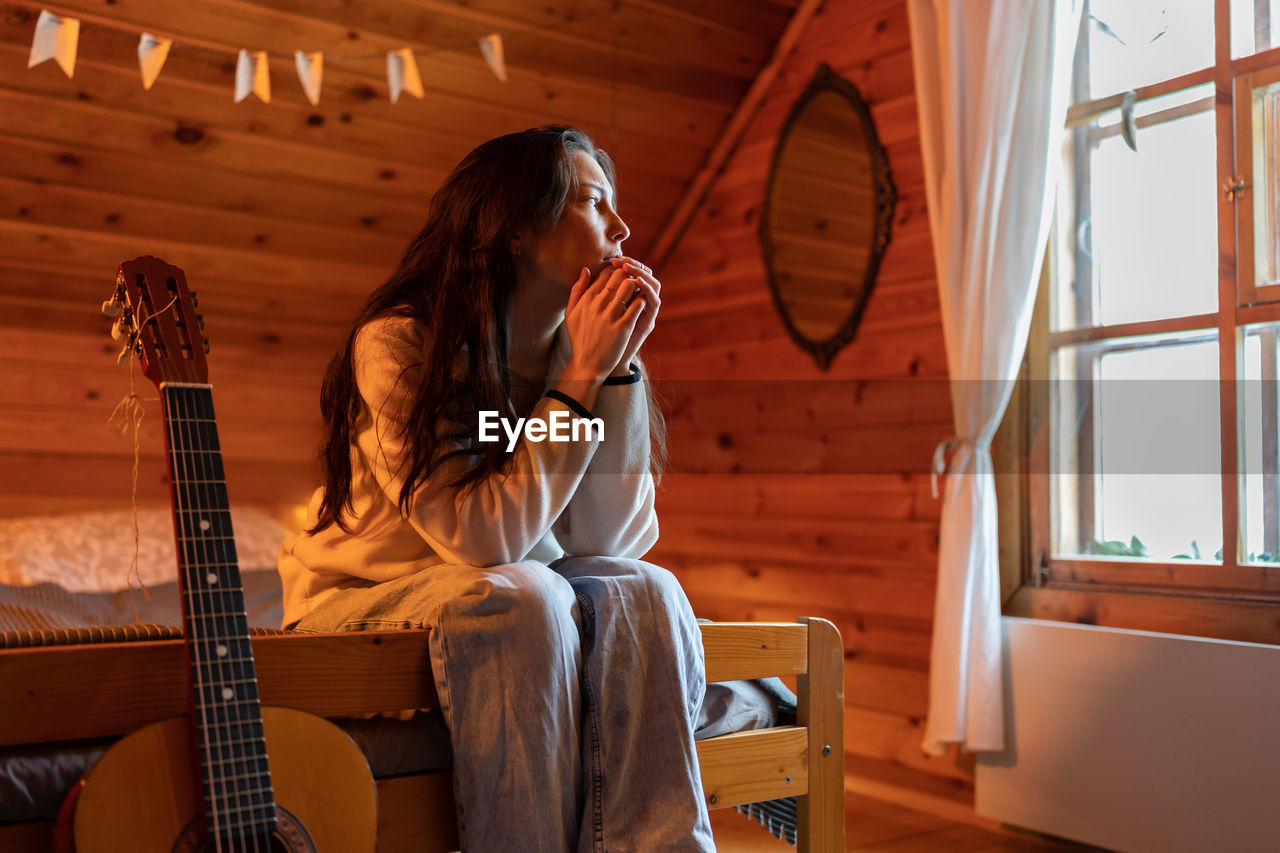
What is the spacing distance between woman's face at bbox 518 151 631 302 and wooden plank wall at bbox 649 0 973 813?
1.48m

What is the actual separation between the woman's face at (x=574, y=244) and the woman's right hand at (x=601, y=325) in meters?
0.08

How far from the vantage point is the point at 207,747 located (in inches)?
38.0

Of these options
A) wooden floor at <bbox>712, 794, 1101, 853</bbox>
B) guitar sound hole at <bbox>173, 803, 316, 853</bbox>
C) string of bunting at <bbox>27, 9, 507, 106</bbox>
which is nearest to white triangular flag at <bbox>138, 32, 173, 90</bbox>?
string of bunting at <bbox>27, 9, 507, 106</bbox>

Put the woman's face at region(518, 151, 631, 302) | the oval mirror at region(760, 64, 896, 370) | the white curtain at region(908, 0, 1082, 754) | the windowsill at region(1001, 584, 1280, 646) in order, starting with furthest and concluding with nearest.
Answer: the oval mirror at region(760, 64, 896, 370)
the white curtain at region(908, 0, 1082, 754)
the windowsill at region(1001, 584, 1280, 646)
the woman's face at region(518, 151, 631, 302)

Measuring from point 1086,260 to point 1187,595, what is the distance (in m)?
0.78

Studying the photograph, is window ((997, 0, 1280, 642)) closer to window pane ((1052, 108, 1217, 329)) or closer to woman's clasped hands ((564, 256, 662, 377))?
window pane ((1052, 108, 1217, 329))

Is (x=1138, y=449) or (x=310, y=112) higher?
(x=310, y=112)

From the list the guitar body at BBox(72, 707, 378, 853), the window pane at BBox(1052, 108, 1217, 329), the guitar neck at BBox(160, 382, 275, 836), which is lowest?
the guitar body at BBox(72, 707, 378, 853)

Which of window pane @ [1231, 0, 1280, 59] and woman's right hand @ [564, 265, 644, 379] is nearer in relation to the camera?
woman's right hand @ [564, 265, 644, 379]

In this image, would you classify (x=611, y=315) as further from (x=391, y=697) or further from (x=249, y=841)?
(x=249, y=841)

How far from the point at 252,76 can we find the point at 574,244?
1466 mm

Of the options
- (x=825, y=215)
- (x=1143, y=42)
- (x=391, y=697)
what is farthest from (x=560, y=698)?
(x=825, y=215)

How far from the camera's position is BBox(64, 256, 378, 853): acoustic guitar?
3.09ft

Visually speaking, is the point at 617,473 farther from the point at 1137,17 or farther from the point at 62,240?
the point at 62,240
